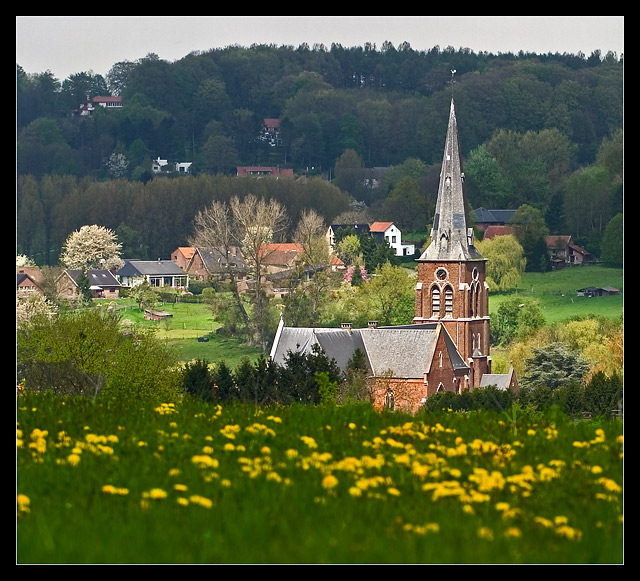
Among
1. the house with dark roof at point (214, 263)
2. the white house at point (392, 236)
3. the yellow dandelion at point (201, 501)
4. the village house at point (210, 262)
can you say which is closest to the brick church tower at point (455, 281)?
the house with dark roof at point (214, 263)

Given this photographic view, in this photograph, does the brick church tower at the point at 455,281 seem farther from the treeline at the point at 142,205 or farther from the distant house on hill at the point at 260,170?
the distant house on hill at the point at 260,170

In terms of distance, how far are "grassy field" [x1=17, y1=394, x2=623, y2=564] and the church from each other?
2055 inches

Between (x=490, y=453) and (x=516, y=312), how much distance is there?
273ft

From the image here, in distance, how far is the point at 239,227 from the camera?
115 m

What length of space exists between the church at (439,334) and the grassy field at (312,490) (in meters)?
52.2

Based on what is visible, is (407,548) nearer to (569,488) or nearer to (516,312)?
(569,488)

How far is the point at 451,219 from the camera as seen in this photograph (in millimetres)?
85562

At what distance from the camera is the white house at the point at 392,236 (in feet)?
422

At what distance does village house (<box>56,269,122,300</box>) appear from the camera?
11031 cm

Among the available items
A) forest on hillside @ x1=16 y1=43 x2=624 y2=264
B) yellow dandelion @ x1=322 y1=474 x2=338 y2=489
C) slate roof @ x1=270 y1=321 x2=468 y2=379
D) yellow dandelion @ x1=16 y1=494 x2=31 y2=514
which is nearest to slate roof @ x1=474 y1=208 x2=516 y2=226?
forest on hillside @ x1=16 y1=43 x2=624 y2=264

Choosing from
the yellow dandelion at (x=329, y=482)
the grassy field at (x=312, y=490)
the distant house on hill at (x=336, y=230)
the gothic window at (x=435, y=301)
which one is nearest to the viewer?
the grassy field at (x=312, y=490)

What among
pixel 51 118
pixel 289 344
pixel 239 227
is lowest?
pixel 289 344

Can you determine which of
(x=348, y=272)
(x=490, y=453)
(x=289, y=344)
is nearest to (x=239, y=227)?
(x=348, y=272)

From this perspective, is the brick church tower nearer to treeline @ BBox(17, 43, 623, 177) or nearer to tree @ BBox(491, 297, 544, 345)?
tree @ BBox(491, 297, 544, 345)
